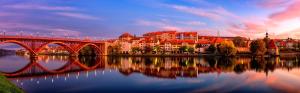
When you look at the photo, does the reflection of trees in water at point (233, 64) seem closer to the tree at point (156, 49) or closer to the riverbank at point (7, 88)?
the riverbank at point (7, 88)

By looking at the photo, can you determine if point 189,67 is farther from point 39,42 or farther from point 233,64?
point 39,42

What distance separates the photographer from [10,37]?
77375 millimetres

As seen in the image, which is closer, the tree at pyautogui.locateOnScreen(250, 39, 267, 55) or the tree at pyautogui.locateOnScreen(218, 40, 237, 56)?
the tree at pyautogui.locateOnScreen(218, 40, 237, 56)

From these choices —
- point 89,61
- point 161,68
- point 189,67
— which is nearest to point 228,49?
point 89,61

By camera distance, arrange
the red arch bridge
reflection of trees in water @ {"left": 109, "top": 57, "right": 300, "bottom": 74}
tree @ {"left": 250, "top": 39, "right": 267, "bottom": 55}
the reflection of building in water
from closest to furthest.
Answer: the reflection of building in water
reflection of trees in water @ {"left": 109, "top": 57, "right": 300, "bottom": 74}
the red arch bridge
tree @ {"left": 250, "top": 39, "right": 267, "bottom": 55}

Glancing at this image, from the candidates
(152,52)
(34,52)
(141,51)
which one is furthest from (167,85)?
(141,51)

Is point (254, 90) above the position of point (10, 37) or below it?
below

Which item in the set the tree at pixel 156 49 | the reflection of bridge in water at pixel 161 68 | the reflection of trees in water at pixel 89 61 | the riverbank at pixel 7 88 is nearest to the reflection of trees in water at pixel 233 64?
the reflection of bridge in water at pixel 161 68

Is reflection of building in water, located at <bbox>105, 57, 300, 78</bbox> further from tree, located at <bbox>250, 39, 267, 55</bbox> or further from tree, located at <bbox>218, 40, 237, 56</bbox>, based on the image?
tree, located at <bbox>250, 39, 267, 55</bbox>

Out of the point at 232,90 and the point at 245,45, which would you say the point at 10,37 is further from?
the point at 245,45

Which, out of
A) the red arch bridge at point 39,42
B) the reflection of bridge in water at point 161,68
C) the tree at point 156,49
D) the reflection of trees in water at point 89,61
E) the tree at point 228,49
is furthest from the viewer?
the tree at point 156,49

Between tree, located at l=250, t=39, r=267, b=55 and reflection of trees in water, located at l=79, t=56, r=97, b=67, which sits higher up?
tree, located at l=250, t=39, r=267, b=55

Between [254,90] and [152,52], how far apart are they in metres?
107

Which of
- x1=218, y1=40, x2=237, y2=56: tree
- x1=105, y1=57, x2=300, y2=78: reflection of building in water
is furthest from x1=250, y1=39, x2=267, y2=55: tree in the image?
x1=105, y1=57, x2=300, y2=78: reflection of building in water
